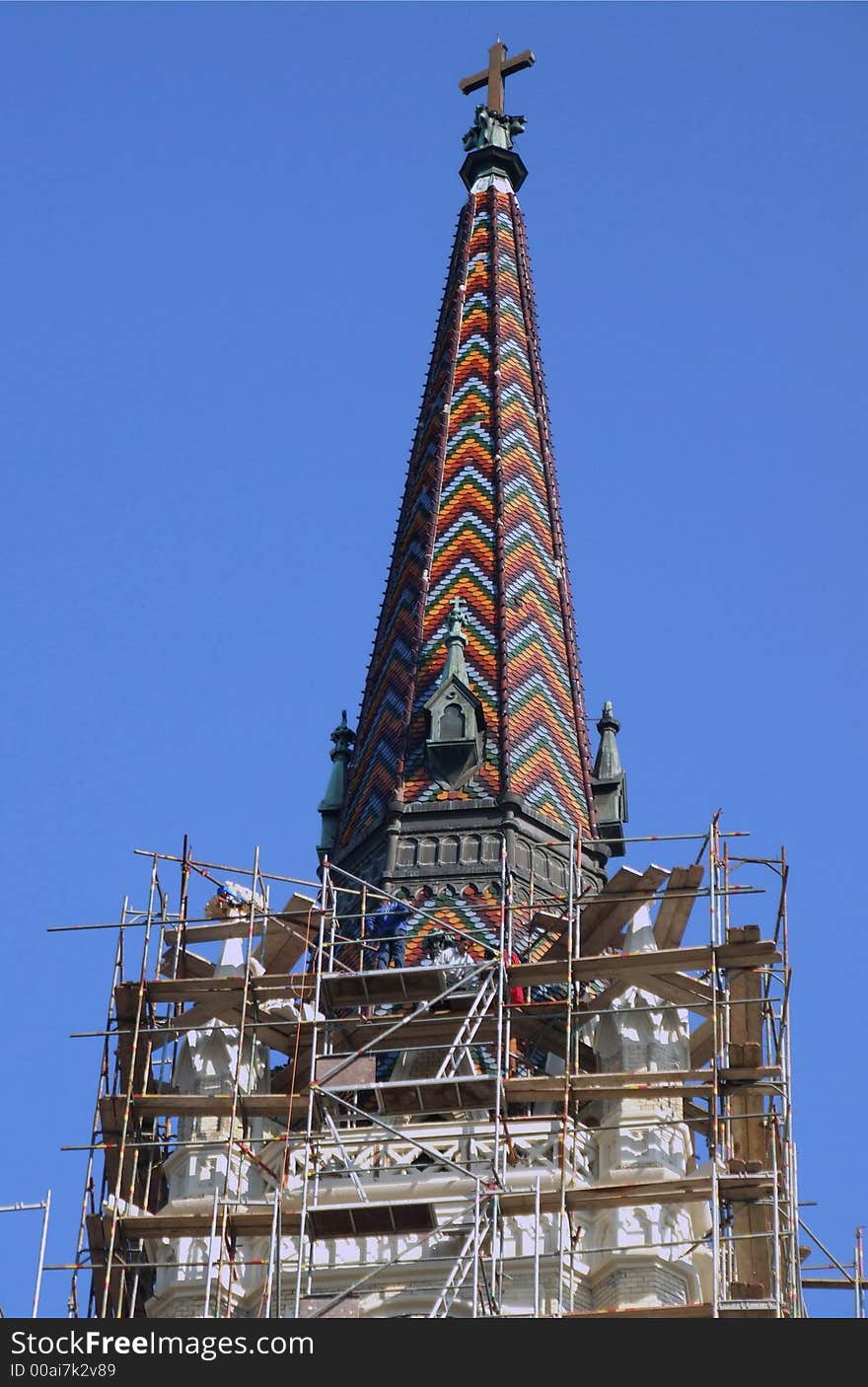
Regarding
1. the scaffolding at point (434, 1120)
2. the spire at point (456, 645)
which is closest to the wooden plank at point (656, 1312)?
the scaffolding at point (434, 1120)

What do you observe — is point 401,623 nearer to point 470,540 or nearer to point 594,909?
point 470,540

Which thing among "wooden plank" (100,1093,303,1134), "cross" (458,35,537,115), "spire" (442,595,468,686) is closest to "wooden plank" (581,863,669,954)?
"wooden plank" (100,1093,303,1134)

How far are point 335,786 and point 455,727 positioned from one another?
3.03 m

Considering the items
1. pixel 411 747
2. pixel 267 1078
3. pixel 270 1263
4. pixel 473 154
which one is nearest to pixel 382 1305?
pixel 270 1263

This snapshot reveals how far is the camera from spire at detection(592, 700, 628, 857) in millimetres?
40594

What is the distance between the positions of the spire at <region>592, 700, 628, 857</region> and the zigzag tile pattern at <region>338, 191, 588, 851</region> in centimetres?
34

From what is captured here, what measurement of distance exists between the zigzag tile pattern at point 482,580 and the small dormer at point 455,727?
5.7 inches

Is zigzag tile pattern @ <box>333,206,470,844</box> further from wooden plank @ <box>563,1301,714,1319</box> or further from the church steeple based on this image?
wooden plank @ <box>563,1301,714,1319</box>

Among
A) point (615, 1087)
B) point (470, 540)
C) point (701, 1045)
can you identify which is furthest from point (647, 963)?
point (470, 540)

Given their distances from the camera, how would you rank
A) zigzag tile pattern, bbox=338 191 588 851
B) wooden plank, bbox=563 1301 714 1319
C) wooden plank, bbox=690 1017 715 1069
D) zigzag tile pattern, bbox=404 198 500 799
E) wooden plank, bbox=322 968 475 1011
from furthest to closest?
zigzag tile pattern, bbox=404 198 500 799 < zigzag tile pattern, bbox=338 191 588 851 < wooden plank, bbox=690 1017 715 1069 < wooden plank, bbox=322 968 475 1011 < wooden plank, bbox=563 1301 714 1319

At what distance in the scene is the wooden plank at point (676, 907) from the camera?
33.8 metres

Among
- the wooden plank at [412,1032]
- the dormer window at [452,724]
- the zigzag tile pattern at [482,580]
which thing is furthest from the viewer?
the zigzag tile pattern at [482,580]

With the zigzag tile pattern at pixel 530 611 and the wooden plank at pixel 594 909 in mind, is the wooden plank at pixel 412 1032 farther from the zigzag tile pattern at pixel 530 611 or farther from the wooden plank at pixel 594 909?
the zigzag tile pattern at pixel 530 611
